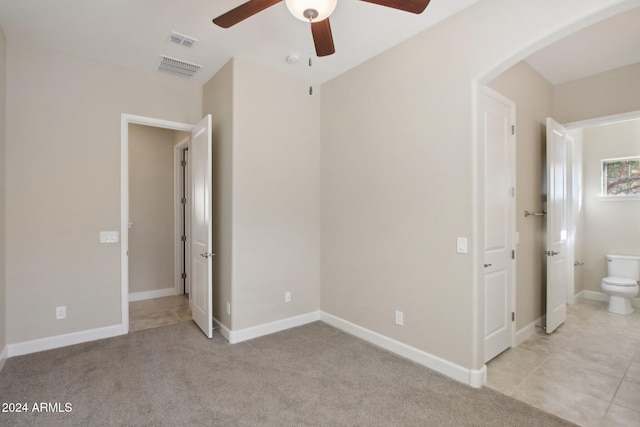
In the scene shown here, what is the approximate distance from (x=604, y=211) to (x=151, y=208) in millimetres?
6894

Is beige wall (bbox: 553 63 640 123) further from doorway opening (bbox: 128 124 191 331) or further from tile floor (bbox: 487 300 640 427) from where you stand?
doorway opening (bbox: 128 124 191 331)

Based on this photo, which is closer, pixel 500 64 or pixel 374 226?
pixel 500 64

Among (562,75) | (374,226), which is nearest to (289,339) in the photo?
(374,226)

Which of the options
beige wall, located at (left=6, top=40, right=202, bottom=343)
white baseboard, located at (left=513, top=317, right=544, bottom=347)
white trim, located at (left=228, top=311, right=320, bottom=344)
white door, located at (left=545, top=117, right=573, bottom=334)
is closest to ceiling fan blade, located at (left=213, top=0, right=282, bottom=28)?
beige wall, located at (left=6, top=40, right=202, bottom=343)

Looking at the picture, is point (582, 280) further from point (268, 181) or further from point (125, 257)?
point (125, 257)

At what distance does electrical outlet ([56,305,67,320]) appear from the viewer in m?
3.12

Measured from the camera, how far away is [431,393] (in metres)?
2.34

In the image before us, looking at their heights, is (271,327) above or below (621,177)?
below

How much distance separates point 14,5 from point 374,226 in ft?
11.4

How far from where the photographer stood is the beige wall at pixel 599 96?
3369 millimetres

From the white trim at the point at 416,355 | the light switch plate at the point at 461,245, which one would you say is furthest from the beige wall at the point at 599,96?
the white trim at the point at 416,355

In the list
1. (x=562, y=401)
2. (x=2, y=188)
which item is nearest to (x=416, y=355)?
(x=562, y=401)

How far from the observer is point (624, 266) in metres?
4.44

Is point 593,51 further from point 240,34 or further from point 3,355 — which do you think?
point 3,355
